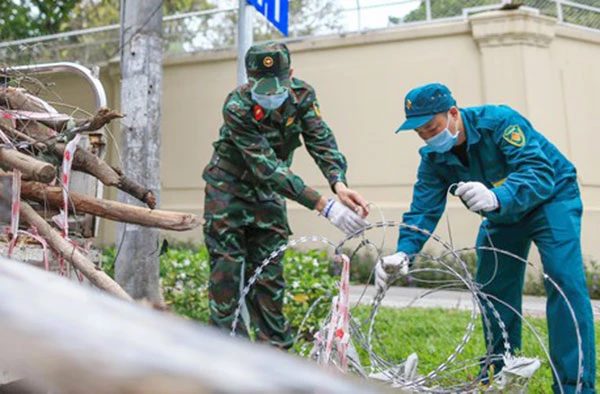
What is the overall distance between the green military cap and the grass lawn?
1.35 m

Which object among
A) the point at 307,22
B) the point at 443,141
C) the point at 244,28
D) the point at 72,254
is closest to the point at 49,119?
the point at 72,254

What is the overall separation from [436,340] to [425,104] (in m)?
2.22

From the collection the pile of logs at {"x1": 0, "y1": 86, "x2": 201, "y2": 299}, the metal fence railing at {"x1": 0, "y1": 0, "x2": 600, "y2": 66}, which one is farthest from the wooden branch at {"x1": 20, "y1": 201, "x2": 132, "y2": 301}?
the metal fence railing at {"x1": 0, "y1": 0, "x2": 600, "y2": 66}

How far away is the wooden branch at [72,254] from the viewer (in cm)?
192

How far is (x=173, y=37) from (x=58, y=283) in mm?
10098

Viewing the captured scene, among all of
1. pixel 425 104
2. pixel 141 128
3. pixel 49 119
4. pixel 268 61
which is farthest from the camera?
pixel 141 128

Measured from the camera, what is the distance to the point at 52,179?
6.85ft

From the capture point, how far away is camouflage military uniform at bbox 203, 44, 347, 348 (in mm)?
3125

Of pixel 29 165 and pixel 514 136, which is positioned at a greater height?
pixel 514 136

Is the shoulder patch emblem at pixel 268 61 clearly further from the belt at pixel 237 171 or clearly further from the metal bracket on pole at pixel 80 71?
the metal bracket on pole at pixel 80 71

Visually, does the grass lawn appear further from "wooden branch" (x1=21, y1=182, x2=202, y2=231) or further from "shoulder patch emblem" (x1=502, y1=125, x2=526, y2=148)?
"wooden branch" (x1=21, y1=182, x2=202, y2=231)

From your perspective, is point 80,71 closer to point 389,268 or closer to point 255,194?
point 255,194

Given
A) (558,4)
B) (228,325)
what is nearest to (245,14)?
(228,325)

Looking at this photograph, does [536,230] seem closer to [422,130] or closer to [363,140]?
[422,130]
